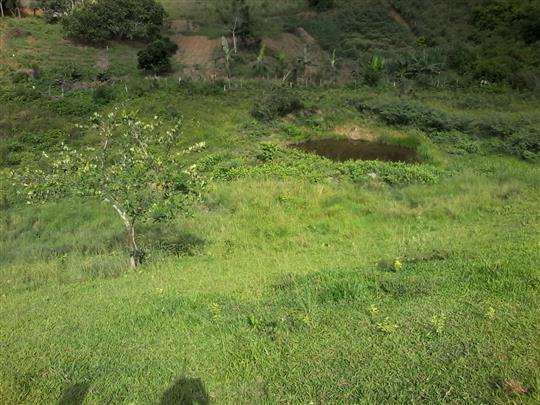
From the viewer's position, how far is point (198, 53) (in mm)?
45719

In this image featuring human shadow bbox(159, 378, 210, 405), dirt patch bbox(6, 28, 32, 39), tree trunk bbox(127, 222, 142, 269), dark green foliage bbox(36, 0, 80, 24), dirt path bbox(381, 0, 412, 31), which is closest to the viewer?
human shadow bbox(159, 378, 210, 405)

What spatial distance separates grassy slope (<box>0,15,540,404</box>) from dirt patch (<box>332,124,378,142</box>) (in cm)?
1523

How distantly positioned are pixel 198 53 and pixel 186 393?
1767 inches

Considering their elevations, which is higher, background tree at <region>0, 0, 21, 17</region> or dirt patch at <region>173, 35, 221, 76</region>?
background tree at <region>0, 0, 21, 17</region>

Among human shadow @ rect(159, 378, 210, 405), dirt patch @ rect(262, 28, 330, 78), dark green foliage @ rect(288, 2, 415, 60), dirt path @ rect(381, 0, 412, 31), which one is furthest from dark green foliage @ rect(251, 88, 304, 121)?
dirt path @ rect(381, 0, 412, 31)

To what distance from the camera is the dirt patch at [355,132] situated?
2880 centimetres

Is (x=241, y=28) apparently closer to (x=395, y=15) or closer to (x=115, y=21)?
(x=115, y=21)

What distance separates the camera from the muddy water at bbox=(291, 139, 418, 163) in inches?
987

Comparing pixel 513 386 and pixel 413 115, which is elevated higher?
pixel 513 386

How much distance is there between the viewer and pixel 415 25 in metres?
58.0

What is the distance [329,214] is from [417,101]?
21602mm

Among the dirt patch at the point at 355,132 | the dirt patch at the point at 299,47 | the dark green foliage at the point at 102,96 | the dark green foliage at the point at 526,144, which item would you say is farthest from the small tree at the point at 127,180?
the dirt patch at the point at 299,47

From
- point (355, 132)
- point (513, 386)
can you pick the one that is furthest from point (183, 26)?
point (513, 386)

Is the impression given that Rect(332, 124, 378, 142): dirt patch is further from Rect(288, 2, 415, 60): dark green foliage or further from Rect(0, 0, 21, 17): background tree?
Rect(0, 0, 21, 17): background tree
